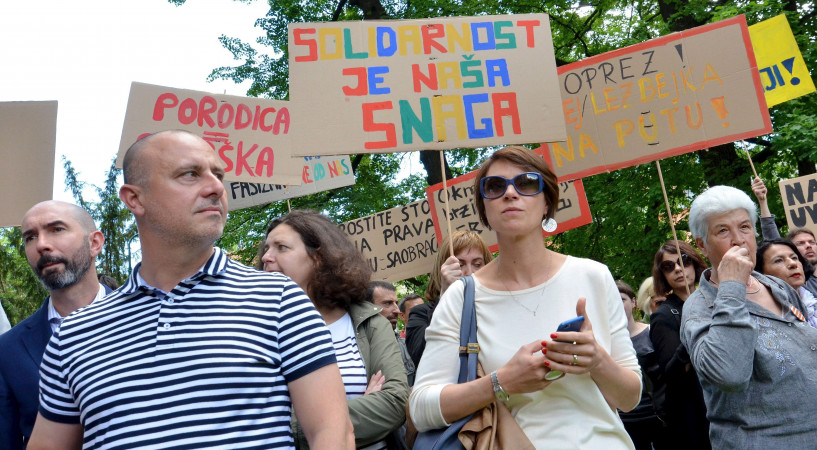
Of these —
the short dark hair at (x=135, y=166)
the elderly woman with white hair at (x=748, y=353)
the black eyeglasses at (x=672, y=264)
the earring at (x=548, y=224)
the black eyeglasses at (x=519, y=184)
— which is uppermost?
the short dark hair at (x=135, y=166)

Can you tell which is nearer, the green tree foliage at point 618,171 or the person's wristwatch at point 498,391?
the person's wristwatch at point 498,391

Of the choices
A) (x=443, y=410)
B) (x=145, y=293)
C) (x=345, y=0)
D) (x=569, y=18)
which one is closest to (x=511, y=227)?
(x=443, y=410)

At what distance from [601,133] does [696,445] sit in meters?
2.81

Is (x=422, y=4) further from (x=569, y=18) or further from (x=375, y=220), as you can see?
(x=375, y=220)

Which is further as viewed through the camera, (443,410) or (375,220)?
(375,220)

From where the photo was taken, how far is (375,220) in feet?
26.5

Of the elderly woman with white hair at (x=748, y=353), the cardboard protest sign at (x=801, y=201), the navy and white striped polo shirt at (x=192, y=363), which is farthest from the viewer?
the cardboard protest sign at (x=801, y=201)

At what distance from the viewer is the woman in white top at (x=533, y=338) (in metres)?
2.30

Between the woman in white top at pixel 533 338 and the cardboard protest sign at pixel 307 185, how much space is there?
5001 mm

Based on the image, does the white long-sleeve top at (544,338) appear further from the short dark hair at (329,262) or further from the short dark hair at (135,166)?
the short dark hair at (135,166)

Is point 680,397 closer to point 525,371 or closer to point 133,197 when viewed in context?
point 525,371

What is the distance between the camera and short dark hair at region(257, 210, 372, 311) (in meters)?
3.25

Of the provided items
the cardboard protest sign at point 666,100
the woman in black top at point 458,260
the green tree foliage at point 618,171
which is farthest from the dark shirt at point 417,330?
the green tree foliage at point 618,171

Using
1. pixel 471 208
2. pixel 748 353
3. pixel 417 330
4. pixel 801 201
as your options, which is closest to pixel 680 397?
pixel 748 353
